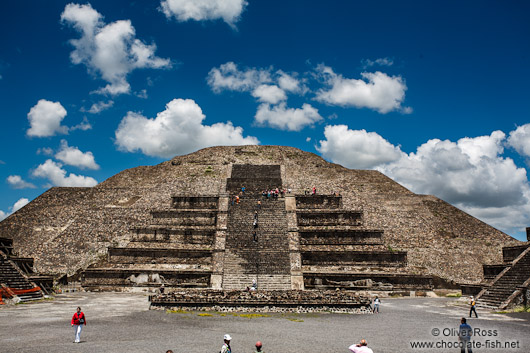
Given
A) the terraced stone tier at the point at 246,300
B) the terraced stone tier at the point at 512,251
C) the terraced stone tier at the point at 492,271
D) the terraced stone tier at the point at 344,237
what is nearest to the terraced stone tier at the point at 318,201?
the terraced stone tier at the point at 344,237

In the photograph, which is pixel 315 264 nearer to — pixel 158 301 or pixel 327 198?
pixel 327 198

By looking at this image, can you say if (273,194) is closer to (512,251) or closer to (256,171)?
(256,171)

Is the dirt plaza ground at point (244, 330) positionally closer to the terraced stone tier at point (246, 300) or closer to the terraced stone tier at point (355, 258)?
the terraced stone tier at point (246, 300)

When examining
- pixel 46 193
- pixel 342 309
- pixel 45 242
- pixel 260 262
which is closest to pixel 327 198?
pixel 260 262

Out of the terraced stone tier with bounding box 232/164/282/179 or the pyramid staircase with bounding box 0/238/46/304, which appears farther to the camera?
the terraced stone tier with bounding box 232/164/282/179

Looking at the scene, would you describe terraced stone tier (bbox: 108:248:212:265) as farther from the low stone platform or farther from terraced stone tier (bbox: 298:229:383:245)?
the low stone platform

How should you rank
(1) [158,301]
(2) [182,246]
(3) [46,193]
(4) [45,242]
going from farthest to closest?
1. (3) [46,193]
2. (4) [45,242]
3. (2) [182,246]
4. (1) [158,301]

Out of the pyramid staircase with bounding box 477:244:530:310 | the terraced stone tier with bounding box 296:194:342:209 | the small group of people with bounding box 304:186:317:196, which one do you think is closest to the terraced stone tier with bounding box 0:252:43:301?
the terraced stone tier with bounding box 296:194:342:209

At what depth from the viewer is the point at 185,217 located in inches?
994

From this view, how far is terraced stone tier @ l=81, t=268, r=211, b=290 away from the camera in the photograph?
19953mm

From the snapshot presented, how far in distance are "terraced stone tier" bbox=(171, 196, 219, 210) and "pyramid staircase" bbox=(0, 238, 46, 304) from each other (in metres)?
10.8

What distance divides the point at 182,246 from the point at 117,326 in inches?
441

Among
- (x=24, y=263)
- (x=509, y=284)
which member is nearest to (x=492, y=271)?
(x=509, y=284)

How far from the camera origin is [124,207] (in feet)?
91.1
